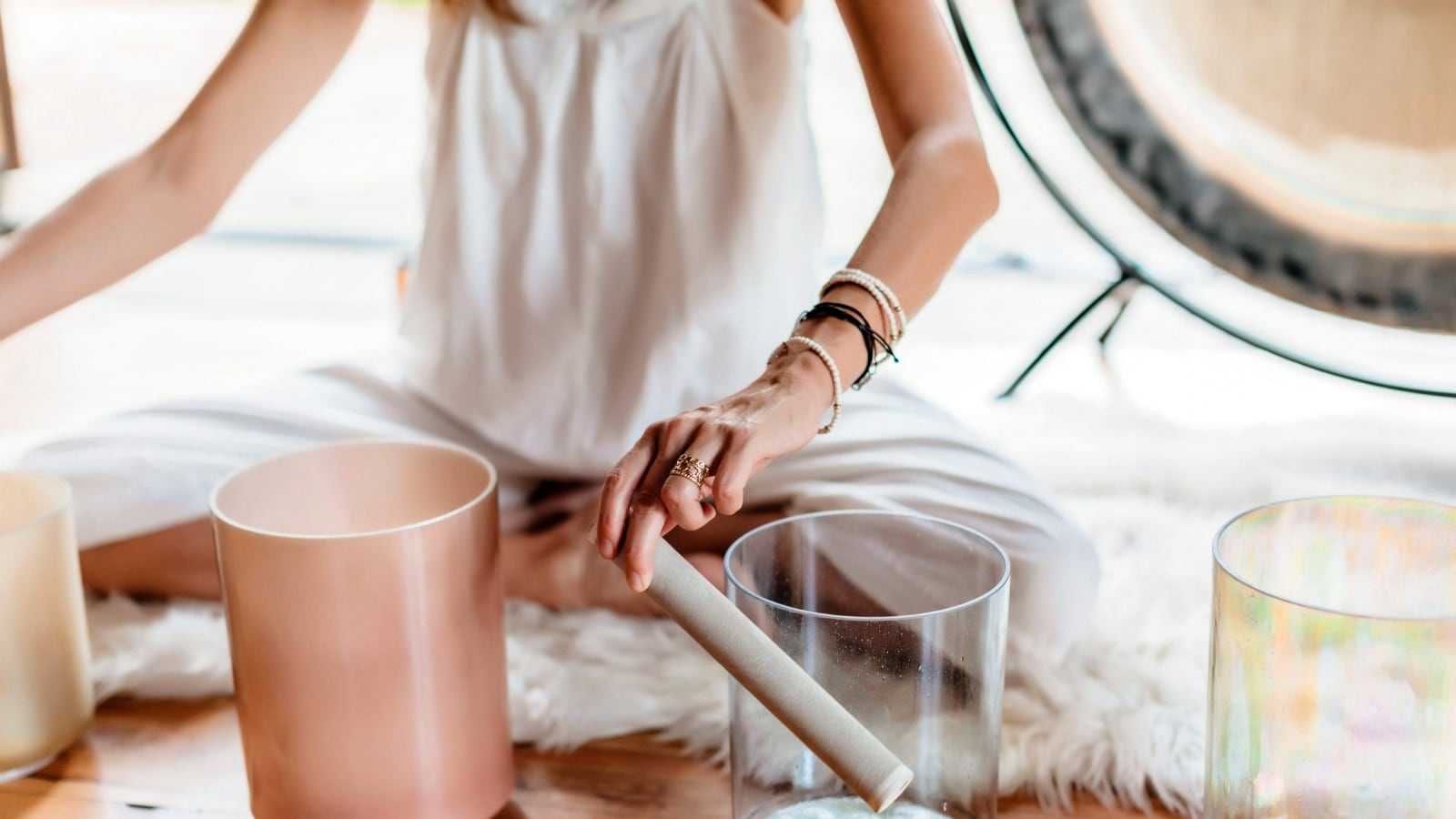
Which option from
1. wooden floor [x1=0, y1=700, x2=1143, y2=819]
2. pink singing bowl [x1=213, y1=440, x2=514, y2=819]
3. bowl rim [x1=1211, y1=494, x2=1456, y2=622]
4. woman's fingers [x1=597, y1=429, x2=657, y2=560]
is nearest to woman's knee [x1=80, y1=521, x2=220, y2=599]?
wooden floor [x1=0, y1=700, x2=1143, y2=819]

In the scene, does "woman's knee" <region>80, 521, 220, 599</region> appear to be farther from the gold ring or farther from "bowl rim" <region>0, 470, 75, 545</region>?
the gold ring

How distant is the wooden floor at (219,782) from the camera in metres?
0.74

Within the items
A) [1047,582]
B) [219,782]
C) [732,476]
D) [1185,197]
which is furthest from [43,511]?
[1185,197]

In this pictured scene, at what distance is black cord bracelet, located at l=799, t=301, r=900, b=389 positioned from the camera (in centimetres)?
70

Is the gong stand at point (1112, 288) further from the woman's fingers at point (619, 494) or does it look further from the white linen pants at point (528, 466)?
the woman's fingers at point (619, 494)

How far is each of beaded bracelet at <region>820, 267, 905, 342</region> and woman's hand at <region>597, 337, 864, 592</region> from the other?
0.07m

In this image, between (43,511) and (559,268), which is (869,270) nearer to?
(559,268)

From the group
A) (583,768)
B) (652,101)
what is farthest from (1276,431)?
(583,768)

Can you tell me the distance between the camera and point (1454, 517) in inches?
22.1

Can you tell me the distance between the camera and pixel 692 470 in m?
0.57

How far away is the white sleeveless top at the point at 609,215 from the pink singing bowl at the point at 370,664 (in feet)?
0.93

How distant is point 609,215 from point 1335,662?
589 mm

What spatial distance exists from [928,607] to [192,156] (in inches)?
22.5

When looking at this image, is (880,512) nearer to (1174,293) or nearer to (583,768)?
(583,768)
